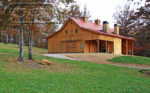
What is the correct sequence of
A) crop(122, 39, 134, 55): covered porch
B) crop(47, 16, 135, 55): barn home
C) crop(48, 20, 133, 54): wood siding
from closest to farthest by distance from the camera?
crop(47, 16, 135, 55): barn home
crop(48, 20, 133, 54): wood siding
crop(122, 39, 134, 55): covered porch

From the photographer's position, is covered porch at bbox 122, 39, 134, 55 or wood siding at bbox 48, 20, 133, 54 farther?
covered porch at bbox 122, 39, 134, 55

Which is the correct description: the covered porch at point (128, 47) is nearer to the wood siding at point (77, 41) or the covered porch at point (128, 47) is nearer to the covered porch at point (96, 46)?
the wood siding at point (77, 41)

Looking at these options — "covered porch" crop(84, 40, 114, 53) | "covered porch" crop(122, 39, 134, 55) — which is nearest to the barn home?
"covered porch" crop(84, 40, 114, 53)

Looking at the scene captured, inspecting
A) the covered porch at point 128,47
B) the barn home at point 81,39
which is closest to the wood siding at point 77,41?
the barn home at point 81,39

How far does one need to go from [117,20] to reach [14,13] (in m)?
38.8

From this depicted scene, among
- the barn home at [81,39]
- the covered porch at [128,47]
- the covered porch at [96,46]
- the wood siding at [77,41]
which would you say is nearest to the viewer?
the barn home at [81,39]

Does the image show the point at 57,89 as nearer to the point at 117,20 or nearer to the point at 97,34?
the point at 97,34

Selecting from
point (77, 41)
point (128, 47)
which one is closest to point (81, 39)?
point (77, 41)

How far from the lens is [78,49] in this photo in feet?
98.6

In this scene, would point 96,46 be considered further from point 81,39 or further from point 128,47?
point 128,47

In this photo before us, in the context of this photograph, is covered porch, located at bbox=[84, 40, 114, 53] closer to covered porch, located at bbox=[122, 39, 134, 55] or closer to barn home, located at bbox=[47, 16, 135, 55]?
barn home, located at bbox=[47, 16, 135, 55]

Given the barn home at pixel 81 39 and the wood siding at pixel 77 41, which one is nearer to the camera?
the barn home at pixel 81 39

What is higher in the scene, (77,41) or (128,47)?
(77,41)

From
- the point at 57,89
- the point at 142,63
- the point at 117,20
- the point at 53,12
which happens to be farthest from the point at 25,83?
the point at 117,20
